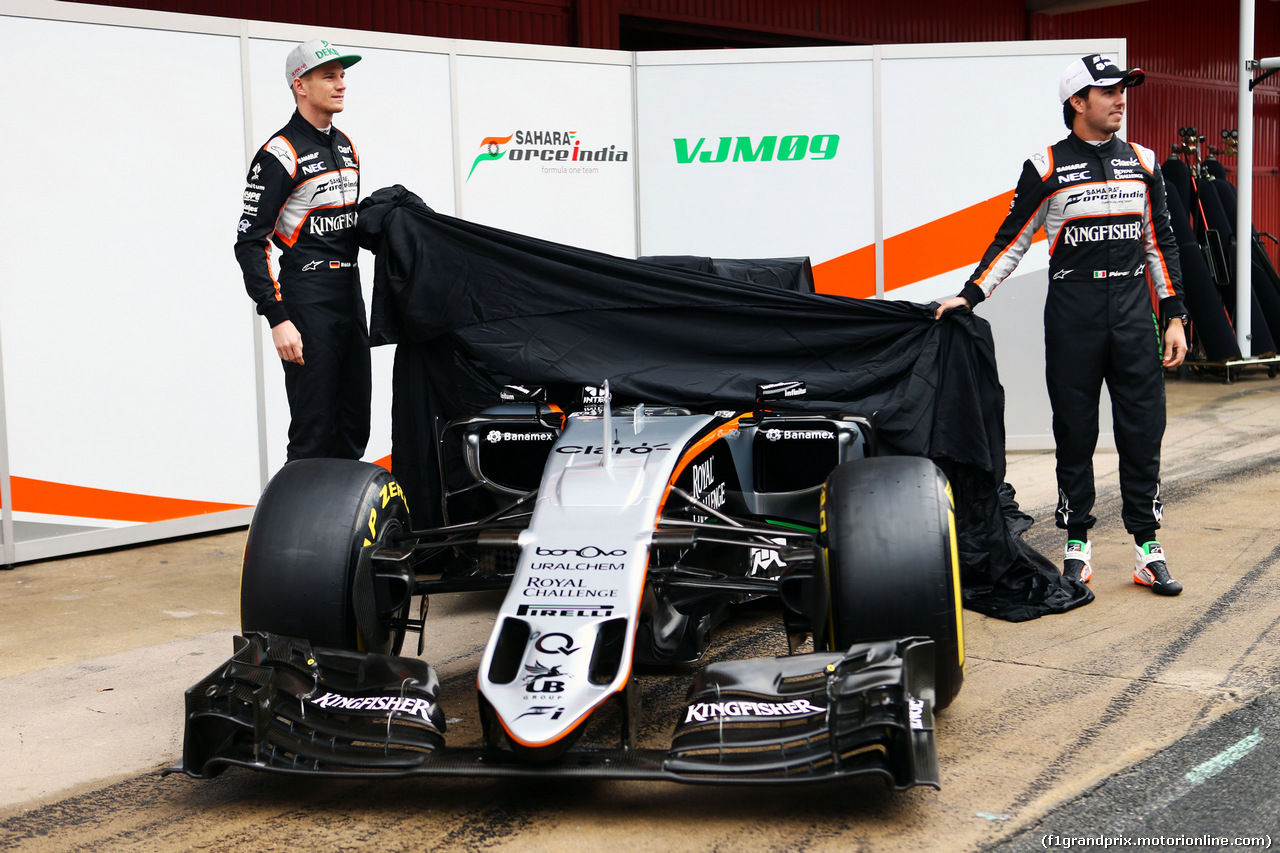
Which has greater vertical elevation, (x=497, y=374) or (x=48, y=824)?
(x=497, y=374)

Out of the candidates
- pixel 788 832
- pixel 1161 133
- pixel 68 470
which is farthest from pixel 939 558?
pixel 1161 133

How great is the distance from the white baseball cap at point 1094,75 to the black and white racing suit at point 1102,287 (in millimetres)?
207

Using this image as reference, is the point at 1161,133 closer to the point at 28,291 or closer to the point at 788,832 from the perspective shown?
the point at 28,291

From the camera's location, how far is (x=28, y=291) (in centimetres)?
544

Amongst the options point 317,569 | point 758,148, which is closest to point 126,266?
point 317,569

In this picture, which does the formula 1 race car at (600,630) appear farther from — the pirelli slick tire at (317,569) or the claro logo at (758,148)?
the claro logo at (758,148)

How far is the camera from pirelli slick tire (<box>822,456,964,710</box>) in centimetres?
294

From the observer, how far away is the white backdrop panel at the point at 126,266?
5.45m

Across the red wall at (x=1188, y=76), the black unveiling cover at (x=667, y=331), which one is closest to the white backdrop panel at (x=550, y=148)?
the black unveiling cover at (x=667, y=331)

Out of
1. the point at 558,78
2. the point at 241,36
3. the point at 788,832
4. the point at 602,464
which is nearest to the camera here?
the point at 788,832

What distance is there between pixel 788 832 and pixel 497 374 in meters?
2.25

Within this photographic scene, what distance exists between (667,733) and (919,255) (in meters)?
5.00

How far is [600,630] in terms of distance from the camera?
2.75m

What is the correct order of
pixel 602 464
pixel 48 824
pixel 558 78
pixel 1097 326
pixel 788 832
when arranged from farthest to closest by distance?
pixel 558 78 < pixel 1097 326 < pixel 602 464 < pixel 48 824 < pixel 788 832
